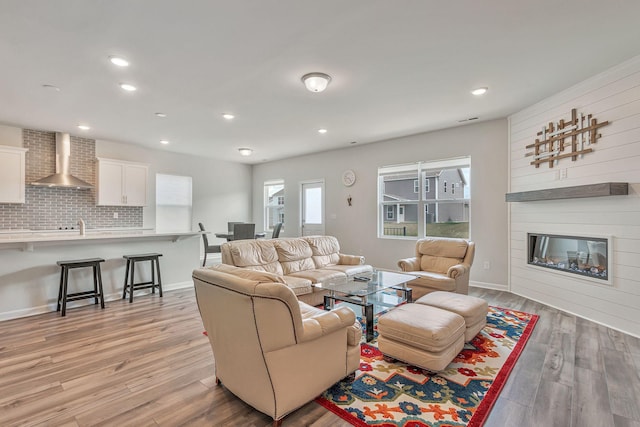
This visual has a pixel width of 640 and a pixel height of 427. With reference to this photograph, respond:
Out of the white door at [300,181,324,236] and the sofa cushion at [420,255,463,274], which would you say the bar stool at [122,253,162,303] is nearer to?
the white door at [300,181,324,236]

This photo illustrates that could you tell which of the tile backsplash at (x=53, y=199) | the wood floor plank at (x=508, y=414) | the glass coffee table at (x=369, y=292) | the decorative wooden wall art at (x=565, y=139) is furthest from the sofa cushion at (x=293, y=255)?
the tile backsplash at (x=53, y=199)

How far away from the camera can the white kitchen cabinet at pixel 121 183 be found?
608 cm

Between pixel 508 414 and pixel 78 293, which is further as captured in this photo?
pixel 78 293

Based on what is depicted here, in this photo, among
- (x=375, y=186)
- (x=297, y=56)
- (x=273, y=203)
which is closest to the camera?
(x=297, y=56)

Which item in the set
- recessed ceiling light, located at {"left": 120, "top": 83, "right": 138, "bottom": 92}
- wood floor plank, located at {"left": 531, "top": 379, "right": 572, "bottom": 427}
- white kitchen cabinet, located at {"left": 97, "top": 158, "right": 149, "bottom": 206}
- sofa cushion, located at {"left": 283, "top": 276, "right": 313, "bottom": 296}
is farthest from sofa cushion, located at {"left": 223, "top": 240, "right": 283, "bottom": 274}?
white kitchen cabinet, located at {"left": 97, "top": 158, "right": 149, "bottom": 206}

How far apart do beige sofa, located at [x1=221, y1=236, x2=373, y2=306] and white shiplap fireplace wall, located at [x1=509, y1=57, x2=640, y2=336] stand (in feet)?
8.31

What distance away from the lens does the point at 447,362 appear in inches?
94.6

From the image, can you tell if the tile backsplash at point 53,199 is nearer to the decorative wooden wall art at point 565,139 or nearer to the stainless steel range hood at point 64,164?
the stainless steel range hood at point 64,164

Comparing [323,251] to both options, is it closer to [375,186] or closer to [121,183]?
[375,186]

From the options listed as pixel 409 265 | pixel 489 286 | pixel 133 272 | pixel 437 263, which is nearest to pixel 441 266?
pixel 437 263

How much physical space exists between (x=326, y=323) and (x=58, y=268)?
4110 millimetres

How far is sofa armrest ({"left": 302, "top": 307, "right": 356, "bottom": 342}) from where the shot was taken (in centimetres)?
183

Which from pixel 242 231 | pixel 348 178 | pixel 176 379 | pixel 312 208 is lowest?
pixel 176 379

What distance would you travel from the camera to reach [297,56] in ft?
9.81
